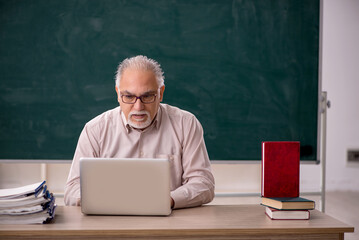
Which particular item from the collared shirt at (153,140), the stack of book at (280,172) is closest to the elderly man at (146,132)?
the collared shirt at (153,140)

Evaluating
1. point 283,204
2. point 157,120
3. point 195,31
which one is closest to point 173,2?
point 195,31

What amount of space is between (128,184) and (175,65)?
5.06ft

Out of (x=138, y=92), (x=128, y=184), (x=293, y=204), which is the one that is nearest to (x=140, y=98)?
(x=138, y=92)

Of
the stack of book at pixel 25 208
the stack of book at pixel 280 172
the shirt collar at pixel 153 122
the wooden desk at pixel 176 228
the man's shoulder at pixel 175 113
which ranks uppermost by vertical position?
the man's shoulder at pixel 175 113

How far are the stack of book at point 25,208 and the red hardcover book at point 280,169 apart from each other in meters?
0.79

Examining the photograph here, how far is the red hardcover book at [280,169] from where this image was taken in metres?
1.33

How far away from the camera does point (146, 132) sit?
1933 millimetres

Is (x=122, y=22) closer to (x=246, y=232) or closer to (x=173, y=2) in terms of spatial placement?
(x=173, y=2)

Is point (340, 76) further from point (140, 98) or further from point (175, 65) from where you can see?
point (140, 98)

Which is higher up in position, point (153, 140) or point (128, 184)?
point (153, 140)

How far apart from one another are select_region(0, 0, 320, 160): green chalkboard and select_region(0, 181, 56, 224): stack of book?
140 cm

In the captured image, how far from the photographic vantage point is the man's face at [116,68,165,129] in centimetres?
178

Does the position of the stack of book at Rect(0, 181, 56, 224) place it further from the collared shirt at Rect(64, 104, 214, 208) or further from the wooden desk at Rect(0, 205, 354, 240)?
the collared shirt at Rect(64, 104, 214, 208)

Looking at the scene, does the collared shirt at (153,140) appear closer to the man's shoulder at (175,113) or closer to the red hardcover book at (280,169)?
the man's shoulder at (175,113)
